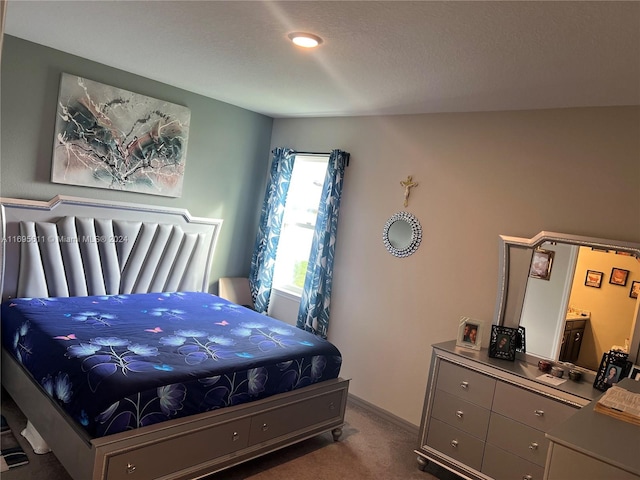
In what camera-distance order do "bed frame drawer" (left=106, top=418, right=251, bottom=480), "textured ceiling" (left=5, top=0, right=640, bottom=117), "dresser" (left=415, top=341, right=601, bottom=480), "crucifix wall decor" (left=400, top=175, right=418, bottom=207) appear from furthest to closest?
"crucifix wall decor" (left=400, top=175, right=418, bottom=207) < "dresser" (left=415, top=341, right=601, bottom=480) < "bed frame drawer" (left=106, top=418, right=251, bottom=480) < "textured ceiling" (left=5, top=0, right=640, bottom=117)

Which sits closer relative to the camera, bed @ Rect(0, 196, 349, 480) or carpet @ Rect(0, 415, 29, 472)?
bed @ Rect(0, 196, 349, 480)

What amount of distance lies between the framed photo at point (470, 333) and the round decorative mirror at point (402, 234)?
747 millimetres

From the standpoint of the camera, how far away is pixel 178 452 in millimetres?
2467

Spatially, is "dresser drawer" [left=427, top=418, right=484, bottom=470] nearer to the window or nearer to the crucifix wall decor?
the crucifix wall decor

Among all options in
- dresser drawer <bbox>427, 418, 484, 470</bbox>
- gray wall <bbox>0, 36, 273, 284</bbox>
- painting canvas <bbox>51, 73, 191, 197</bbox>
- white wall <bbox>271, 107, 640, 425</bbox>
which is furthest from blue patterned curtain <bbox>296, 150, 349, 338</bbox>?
dresser drawer <bbox>427, 418, 484, 470</bbox>

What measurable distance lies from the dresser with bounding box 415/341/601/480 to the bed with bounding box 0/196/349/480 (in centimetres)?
65

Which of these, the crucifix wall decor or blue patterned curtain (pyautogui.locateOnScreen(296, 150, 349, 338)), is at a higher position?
the crucifix wall decor

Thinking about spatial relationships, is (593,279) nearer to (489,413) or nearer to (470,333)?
(470,333)

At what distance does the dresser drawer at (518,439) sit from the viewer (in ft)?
8.88

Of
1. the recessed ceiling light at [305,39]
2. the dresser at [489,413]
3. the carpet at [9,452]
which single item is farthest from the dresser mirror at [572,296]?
the carpet at [9,452]

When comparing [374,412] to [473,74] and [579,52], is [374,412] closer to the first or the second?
[473,74]

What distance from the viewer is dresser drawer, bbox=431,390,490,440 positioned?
2959mm

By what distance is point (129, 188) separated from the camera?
13.2 feet

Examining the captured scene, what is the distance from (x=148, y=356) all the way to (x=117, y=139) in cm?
199
